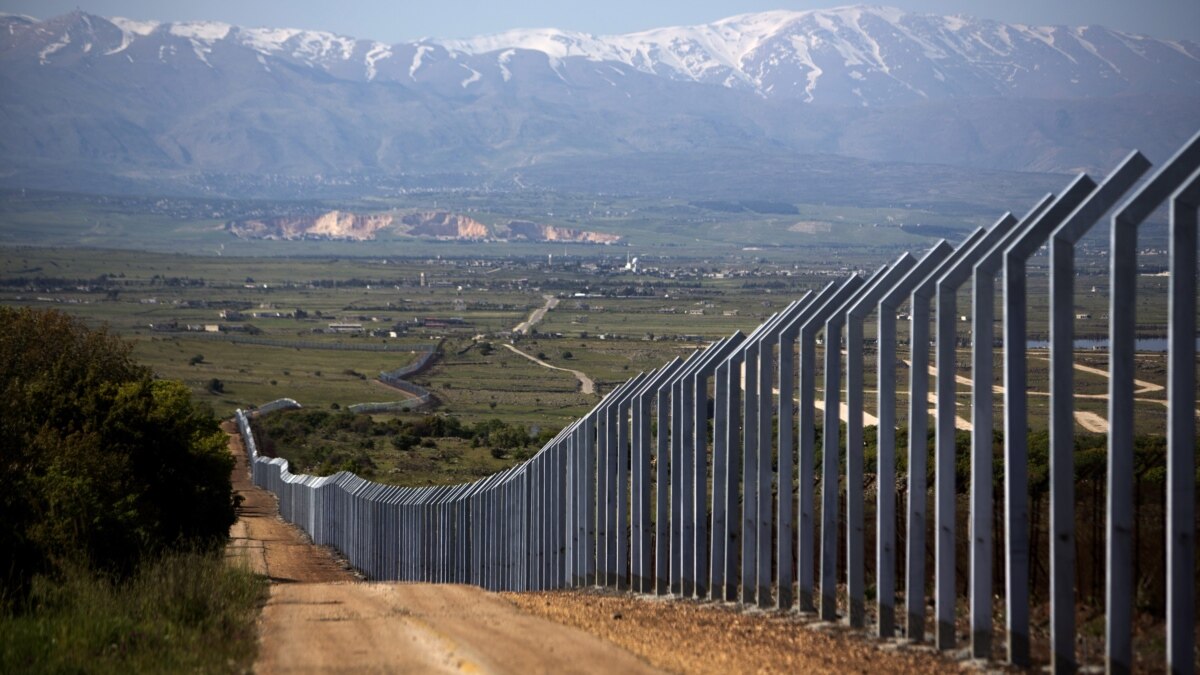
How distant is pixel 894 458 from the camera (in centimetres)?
1170

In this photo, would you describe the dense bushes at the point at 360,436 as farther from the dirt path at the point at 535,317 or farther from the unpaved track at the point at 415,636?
the dirt path at the point at 535,317

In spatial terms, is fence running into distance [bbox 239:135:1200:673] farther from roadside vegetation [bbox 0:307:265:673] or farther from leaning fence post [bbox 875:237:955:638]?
roadside vegetation [bbox 0:307:265:673]

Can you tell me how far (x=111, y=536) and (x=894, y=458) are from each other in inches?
381

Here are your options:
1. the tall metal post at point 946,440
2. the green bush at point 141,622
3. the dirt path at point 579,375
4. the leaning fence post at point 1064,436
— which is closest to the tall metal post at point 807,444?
the tall metal post at point 946,440

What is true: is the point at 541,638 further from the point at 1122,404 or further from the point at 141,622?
the point at 1122,404

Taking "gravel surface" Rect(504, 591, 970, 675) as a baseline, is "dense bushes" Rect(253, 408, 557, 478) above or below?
below

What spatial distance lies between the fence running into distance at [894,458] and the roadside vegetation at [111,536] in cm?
400

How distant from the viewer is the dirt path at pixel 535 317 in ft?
409

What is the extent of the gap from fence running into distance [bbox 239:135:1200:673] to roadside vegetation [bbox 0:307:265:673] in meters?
4.00

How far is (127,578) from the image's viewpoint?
16.0m

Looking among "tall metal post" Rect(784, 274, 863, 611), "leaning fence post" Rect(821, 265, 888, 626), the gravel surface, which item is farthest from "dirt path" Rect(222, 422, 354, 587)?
"leaning fence post" Rect(821, 265, 888, 626)

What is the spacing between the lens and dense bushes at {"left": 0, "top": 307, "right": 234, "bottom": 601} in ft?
54.6

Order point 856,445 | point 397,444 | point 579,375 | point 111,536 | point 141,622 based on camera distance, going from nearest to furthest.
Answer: point 856,445 < point 141,622 < point 111,536 < point 397,444 < point 579,375

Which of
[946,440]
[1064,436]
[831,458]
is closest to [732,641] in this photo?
[831,458]
